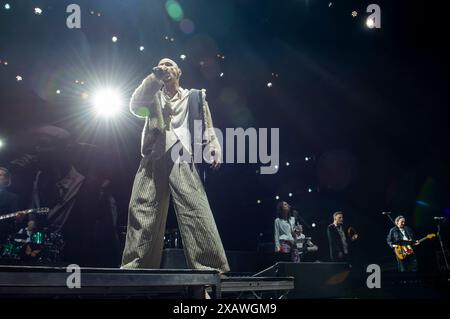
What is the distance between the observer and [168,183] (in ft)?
9.41

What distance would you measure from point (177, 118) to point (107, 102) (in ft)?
21.4

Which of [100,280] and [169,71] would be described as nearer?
[100,280]

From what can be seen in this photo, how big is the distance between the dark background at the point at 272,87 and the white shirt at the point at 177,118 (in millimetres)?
5155

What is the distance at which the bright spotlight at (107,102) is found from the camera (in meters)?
8.92

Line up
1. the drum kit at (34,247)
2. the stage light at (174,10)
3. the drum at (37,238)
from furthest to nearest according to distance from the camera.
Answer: the stage light at (174,10)
the drum at (37,238)
the drum kit at (34,247)

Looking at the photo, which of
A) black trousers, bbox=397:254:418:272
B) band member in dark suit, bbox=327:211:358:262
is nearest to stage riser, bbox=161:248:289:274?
band member in dark suit, bbox=327:211:358:262

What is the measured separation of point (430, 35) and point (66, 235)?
30.3ft

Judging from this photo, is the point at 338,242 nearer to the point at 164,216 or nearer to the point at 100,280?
the point at 164,216

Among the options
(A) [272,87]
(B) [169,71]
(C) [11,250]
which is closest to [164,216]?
(B) [169,71]

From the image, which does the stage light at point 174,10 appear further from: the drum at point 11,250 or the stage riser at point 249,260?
the drum at point 11,250

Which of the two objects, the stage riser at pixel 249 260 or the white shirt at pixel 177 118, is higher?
the white shirt at pixel 177 118

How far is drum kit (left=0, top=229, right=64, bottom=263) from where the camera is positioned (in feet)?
22.6

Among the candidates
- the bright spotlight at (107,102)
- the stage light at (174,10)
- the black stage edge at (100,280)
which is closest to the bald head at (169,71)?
the black stage edge at (100,280)

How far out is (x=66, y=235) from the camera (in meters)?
8.15
